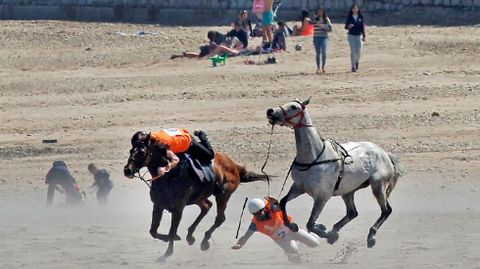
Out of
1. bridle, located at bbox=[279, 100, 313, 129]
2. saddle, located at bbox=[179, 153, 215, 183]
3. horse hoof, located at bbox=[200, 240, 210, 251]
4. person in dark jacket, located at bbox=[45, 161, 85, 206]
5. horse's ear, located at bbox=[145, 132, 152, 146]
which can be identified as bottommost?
person in dark jacket, located at bbox=[45, 161, 85, 206]

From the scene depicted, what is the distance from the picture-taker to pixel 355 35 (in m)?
28.0

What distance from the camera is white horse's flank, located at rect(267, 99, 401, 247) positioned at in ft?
55.1

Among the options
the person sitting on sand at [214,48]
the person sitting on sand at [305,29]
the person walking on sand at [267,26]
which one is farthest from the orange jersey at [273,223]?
the person sitting on sand at [305,29]

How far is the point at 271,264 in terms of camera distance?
1741cm

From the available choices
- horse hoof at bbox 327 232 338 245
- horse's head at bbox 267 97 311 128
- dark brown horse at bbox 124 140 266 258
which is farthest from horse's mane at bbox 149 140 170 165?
horse hoof at bbox 327 232 338 245

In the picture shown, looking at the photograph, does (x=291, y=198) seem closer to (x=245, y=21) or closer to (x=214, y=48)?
(x=214, y=48)

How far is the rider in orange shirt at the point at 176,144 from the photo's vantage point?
1678cm

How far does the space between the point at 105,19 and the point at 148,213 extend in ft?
40.5

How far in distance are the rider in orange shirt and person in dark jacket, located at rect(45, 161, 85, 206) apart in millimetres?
4679

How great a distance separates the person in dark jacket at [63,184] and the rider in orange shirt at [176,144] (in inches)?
184

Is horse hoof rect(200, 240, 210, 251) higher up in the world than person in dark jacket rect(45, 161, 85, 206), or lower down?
higher up

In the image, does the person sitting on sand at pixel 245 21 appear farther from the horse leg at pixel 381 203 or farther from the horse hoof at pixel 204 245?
A: the horse leg at pixel 381 203

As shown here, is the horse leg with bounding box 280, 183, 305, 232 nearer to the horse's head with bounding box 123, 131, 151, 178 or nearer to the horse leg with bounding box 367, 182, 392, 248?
the horse leg with bounding box 367, 182, 392, 248

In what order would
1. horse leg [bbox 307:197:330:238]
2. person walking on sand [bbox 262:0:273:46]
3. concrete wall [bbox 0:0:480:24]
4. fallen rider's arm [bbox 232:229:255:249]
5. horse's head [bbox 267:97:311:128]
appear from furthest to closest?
concrete wall [bbox 0:0:480:24], person walking on sand [bbox 262:0:273:46], fallen rider's arm [bbox 232:229:255:249], horse leg [bbox 307:197:330:238], horse's head [bbox 267:97:311:128]
